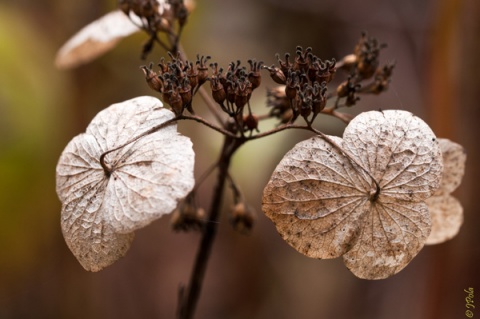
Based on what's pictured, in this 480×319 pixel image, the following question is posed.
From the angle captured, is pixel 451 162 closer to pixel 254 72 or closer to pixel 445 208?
pixel 445 208

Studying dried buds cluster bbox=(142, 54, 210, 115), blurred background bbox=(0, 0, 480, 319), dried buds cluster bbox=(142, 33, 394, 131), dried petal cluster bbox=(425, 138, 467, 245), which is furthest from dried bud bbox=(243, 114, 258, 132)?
blurred background bbox=(0, 0, 480, 319)

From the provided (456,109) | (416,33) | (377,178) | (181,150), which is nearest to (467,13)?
(456,109)

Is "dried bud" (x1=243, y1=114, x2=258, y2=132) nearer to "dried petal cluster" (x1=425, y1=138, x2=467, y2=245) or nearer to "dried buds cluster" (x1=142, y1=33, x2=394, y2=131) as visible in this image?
"dried buds cluster" (x1=142, y1=33, x2=394, y2=131)

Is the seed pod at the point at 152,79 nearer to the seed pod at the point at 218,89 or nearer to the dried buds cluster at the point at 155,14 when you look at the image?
the seed pod at the point at 218,89

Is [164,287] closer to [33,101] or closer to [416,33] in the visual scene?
[33,101]

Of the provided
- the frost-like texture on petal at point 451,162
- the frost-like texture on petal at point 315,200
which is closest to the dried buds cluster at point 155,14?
the frost-like texture on petal at point 315,200
